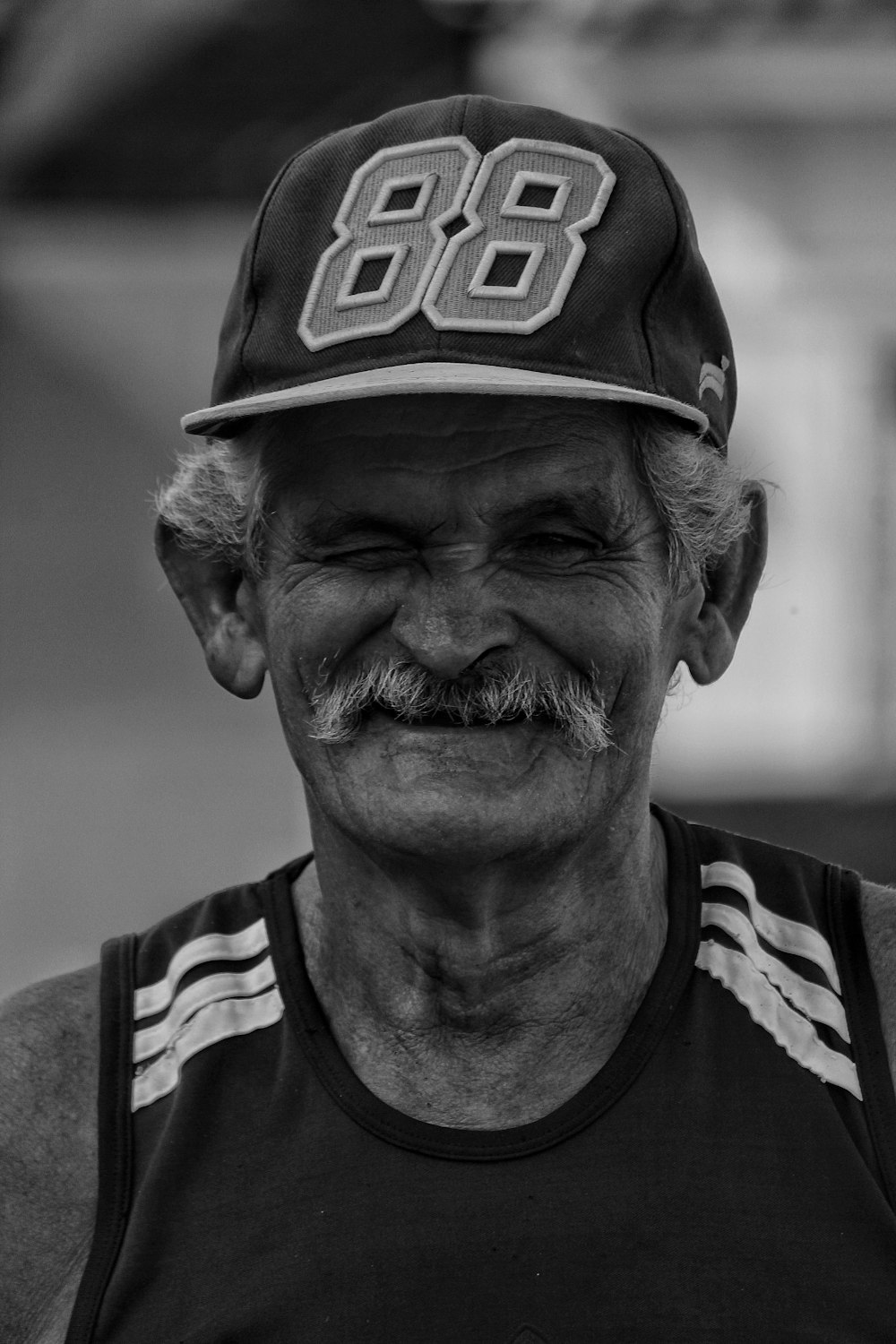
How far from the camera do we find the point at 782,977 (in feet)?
7.25

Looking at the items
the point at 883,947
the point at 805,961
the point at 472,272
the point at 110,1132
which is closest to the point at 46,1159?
the point at 110,1132

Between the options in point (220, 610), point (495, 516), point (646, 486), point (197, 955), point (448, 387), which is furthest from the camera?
point (220, 610)

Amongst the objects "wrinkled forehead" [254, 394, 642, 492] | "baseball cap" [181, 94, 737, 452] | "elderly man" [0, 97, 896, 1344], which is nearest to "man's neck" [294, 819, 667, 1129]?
"elderly man" [0, 97, 896, 1344]

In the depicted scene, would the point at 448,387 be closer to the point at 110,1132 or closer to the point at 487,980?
the point at 487,980

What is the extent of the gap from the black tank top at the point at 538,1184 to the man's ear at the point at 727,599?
1.18 feet

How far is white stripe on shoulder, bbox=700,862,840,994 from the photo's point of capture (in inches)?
88.0

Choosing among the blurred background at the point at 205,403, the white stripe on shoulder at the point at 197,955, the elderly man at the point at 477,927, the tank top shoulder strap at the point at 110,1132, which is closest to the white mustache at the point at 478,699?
the elderly man at the point at 477,927

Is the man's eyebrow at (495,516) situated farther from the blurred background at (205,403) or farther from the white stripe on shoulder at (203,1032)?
the blurred background at (205,403)

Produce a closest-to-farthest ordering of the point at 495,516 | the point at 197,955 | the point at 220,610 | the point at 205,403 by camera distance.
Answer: the point at 495,516 → the point at 197,955 → the point at 220,610 → the point at 205,403

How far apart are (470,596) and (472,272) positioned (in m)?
0.38

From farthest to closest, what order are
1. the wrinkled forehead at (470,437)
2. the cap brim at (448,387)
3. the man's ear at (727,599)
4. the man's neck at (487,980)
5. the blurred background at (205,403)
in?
the blurred background at (205,403) → the man's ear at (727,599) → the man's neck at (487,980) → the wrinkled forehead at (470,437) → the cap brim at (448,387)

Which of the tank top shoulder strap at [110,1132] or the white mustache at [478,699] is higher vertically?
the white mustache at [478,699]

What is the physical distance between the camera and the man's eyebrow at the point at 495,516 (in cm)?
209

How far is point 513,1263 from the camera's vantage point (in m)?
2.02
